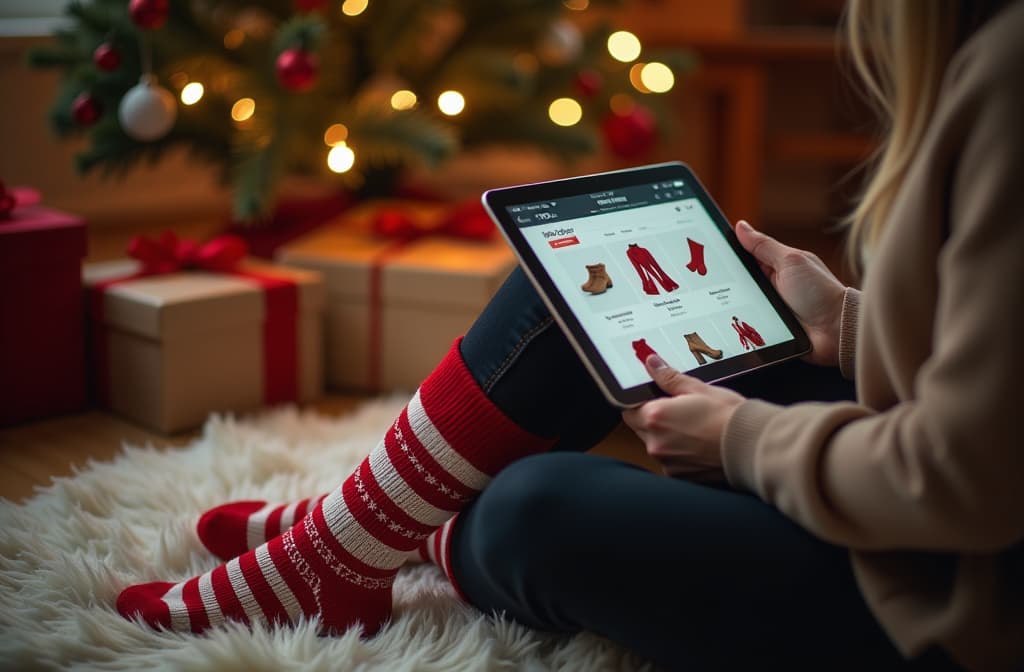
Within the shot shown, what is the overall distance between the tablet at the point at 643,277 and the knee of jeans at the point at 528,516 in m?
0.07

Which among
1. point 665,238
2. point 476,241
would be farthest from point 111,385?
point 665,238

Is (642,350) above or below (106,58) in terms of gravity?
below

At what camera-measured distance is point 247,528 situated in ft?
3.17

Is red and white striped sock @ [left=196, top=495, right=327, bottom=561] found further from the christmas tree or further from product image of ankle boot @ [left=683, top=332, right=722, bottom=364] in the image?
the christmas tree

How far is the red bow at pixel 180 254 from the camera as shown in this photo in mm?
1431

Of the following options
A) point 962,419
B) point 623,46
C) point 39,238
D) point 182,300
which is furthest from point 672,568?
point 623,46

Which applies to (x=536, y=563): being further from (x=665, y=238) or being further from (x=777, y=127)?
(x=777, y=127)

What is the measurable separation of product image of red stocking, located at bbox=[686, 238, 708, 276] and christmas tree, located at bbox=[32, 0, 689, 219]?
730 mm

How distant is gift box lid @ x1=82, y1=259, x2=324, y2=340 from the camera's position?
1.32 meters

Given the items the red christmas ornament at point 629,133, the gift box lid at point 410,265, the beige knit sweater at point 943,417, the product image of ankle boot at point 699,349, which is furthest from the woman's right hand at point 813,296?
the red christmas ornament at point 629,133

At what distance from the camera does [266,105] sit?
1569 mm

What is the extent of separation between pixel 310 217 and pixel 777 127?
1.79 meters

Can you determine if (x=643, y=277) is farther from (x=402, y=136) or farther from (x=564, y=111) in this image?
(x=564, y=111)

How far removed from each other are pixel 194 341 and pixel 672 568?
0.91 meters
